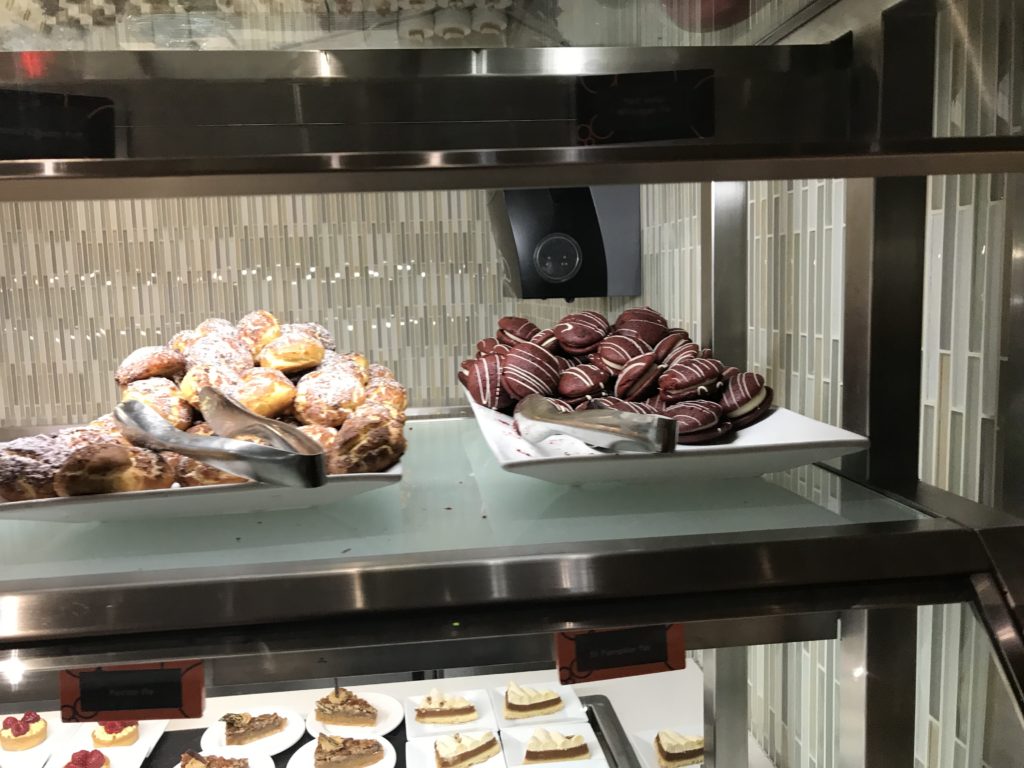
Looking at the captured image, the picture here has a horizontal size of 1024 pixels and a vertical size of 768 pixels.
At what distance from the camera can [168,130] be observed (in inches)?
26.0

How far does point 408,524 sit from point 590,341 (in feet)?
1.44

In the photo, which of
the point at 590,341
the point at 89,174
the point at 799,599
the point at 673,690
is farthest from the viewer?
the point at 673,690

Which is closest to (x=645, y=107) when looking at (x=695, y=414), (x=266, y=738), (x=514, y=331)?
(x=695, y=414)

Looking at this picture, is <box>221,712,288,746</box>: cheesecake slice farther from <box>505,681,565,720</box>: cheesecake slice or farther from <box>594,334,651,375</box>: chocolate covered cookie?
<box>594,334,651,375</box>: chocolate covered cookie

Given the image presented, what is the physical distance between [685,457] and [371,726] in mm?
917

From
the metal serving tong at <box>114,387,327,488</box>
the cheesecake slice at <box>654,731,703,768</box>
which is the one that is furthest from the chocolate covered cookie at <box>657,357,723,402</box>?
the cheesecake slice at <box>654,731,703,768</box>

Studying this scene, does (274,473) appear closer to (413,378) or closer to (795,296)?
(795,296)

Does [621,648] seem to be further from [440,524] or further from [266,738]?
[266,738]

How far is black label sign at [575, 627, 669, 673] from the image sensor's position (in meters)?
0.56

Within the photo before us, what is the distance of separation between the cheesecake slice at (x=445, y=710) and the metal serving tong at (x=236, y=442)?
81 centimetres

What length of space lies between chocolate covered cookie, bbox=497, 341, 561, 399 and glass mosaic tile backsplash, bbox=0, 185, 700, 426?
50.3 inches

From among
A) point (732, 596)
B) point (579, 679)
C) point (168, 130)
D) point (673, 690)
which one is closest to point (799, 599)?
point (732, 596)

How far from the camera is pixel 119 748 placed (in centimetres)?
127

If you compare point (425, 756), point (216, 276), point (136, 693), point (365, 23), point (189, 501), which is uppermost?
point (365, 23)
